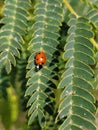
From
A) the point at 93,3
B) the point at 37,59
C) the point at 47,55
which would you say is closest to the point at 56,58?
the point at 47,55

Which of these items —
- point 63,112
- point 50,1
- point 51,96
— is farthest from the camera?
point 50,1

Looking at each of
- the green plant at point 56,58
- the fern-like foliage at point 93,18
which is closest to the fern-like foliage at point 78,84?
the green plant at point 56,58

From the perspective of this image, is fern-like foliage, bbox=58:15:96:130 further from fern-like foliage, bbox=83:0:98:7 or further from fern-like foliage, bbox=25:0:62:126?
fern-like foliage, bbox=83:0:98:7

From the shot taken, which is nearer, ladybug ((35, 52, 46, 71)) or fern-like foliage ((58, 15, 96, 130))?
fern-like foliage ((58, 15, 96, 130))

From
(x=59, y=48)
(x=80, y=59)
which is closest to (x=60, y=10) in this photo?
(x=59, y=48)

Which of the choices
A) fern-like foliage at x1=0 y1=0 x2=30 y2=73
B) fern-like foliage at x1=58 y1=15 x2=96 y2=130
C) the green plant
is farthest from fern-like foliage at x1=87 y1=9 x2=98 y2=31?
fern-like foliage at x1=0 y1=0 x2=30 y2=73

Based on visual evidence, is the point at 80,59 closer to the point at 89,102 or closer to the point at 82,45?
the point at 82,45

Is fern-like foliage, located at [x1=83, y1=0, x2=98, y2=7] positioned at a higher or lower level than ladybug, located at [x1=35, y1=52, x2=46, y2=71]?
higher
